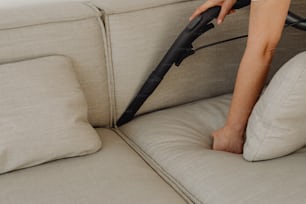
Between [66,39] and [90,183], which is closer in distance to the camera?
[90,183]

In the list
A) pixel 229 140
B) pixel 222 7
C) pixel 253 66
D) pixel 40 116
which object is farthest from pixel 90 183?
pixel 222 7

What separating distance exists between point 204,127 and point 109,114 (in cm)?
32

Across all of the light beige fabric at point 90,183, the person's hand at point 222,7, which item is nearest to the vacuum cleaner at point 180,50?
the person's hand at point 222,7

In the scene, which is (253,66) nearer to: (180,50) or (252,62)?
(252,62)

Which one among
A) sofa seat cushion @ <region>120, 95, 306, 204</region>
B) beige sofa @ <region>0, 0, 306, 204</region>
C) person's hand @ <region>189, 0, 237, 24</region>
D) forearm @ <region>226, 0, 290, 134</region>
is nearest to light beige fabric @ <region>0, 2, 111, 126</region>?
beige sofa @ <region>0, 0, 306, 204</region>

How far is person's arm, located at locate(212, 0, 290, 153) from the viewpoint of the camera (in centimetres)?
120

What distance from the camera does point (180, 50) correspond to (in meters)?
1.39

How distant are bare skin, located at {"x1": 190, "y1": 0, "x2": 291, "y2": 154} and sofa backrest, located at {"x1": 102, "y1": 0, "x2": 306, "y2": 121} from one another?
14cm

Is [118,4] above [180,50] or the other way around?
above

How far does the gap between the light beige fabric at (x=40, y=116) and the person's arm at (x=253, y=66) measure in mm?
394

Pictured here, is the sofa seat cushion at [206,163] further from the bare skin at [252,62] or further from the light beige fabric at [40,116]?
the light beige fabric at [40,116]

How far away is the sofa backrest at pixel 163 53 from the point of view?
55.8 inches

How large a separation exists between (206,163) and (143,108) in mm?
405

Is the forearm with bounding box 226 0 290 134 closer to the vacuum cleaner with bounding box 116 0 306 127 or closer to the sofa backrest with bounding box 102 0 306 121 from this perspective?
the vacuum cleaner with bounding box 116 0 306 127
